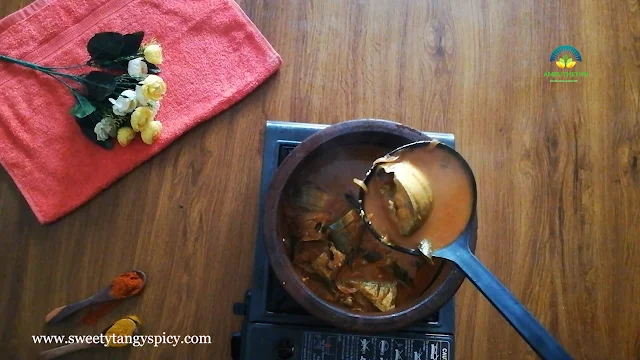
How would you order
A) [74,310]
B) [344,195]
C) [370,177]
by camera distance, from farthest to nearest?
[74,310], [344,195], [370,177]

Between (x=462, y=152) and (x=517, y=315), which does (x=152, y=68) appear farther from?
(x=517, y=315)

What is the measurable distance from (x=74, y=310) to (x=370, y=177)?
2.12ft

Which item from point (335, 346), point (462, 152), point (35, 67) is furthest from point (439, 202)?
point (35, 67)

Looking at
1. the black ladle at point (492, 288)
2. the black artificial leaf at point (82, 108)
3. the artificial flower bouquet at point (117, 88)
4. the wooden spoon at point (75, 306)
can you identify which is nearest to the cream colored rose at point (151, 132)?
the artificial flower bouquet at point (117, 88)

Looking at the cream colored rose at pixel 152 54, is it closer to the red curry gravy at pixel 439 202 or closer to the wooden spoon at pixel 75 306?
the wooden spoon at pixel 75 306

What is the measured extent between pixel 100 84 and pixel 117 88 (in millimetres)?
31

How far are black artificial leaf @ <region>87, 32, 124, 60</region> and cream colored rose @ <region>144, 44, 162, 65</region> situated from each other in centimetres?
5

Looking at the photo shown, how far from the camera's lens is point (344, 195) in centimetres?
80

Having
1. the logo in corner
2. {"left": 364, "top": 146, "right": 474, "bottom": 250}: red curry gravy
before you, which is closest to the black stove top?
{"left": 364, "top": 146, "right": 474, "bottom": 250}: red curry gravy

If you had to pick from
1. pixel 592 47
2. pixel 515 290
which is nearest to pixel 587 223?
pixel 515 290

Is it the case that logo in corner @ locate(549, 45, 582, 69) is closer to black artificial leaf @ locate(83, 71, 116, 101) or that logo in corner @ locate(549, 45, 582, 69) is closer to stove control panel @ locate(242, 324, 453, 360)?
stove control panel @ locate(242, 324, 453, 360)

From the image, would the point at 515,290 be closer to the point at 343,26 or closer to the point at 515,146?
the point at 515,146

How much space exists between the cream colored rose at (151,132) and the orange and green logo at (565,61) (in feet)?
2.61

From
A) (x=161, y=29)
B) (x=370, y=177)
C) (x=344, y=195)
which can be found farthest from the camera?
(x=161, y=29)
